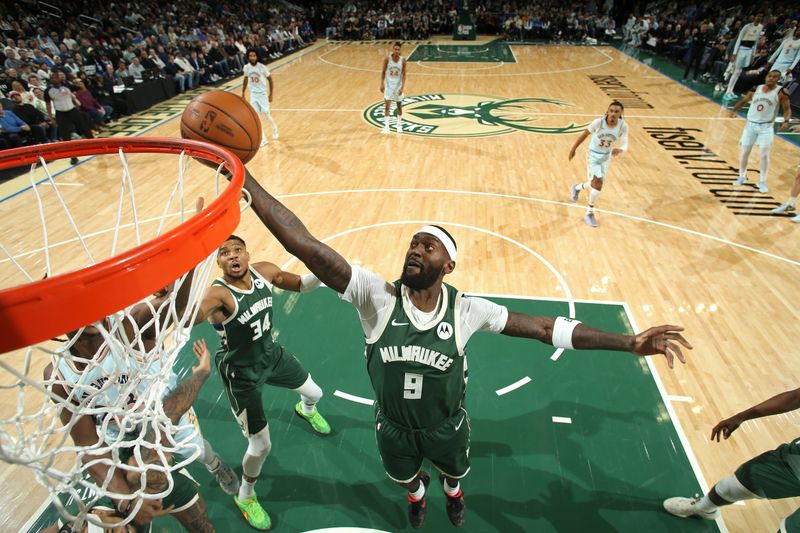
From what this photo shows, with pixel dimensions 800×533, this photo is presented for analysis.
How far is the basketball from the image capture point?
268cm

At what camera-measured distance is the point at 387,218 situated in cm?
721

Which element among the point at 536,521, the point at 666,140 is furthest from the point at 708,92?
the point at 536,521

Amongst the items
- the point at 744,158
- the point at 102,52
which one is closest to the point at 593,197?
the point at 744,158

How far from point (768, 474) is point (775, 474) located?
0.04 meters

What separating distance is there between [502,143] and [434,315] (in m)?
8.73

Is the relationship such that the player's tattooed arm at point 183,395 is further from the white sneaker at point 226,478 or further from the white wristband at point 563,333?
the white wristband at point 563,333

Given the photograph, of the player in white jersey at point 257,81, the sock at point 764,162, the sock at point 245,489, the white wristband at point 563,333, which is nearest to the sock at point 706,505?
the white wristband at point 563,333

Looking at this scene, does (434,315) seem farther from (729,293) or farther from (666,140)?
(666,140)

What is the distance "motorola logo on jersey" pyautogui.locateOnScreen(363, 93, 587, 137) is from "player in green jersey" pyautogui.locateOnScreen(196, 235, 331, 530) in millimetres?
8546

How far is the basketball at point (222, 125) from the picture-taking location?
2.68 meters

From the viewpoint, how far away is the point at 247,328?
119 inches

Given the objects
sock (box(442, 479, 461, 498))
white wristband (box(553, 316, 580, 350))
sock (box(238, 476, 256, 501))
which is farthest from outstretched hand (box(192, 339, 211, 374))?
white wristband (box(553, 316, 580, 350))

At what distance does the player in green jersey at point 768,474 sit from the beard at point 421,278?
183cm

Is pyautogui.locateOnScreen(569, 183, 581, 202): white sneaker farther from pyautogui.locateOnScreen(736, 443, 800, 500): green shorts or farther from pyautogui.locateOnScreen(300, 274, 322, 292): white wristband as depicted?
pyautogui.locateOnScreen(300, 274, 322, 292): white wristband
